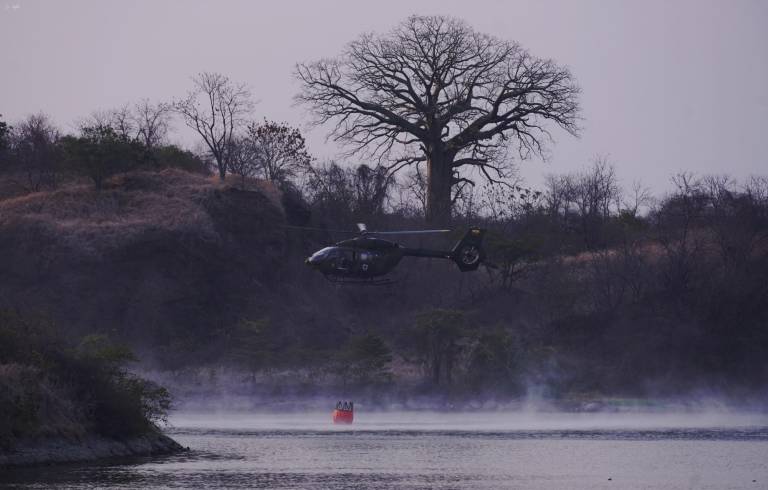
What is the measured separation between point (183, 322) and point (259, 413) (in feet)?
38.7

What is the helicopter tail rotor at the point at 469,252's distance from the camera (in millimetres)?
61500

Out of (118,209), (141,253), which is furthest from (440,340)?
(118,209)

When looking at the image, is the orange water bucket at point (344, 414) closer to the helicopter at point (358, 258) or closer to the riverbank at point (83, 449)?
the helicopter at point (358, 258)

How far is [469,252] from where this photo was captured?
6184cm

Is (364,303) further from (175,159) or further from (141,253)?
(175,159)

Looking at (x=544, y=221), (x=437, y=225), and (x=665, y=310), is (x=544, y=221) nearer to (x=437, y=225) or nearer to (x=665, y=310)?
(x=437, y=225)

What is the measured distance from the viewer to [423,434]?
196 ft

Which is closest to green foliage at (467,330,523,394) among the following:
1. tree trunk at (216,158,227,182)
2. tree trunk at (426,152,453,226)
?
tree trunk at (426,152,453,226)

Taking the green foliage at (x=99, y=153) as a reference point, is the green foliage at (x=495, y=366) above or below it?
below

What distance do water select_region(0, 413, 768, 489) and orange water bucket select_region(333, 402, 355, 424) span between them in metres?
0.59

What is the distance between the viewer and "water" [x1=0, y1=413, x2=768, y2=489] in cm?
4175

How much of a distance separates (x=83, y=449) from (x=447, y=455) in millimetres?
14529

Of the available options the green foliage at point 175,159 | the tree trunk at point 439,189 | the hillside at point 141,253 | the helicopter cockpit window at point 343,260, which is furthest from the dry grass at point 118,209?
the helicopter cockpit window at point 343,260

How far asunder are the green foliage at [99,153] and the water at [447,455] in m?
28.3
